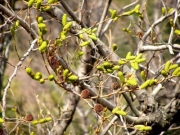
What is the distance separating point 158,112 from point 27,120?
1415 millimetres

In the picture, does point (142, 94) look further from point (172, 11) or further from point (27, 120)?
point (27, 120)

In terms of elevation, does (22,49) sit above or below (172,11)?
above

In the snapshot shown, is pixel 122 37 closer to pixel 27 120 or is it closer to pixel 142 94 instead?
pixel 142 94

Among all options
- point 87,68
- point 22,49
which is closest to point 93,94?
point 87,68

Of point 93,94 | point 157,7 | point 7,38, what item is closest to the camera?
point 93,94

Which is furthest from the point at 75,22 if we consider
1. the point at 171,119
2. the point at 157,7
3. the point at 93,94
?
the point at 157,7

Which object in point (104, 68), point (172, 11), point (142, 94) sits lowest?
point (142, 94)

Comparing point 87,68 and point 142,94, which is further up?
point 87,68

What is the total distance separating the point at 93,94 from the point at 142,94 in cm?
67

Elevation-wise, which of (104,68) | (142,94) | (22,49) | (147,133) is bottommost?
(147,133)

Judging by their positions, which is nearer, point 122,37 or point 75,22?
point 75,22

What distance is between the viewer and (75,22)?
3227 millimetres

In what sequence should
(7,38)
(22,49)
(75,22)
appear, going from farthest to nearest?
(22,49), (7,38), (75,22)

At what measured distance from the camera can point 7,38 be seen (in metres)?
4.75
